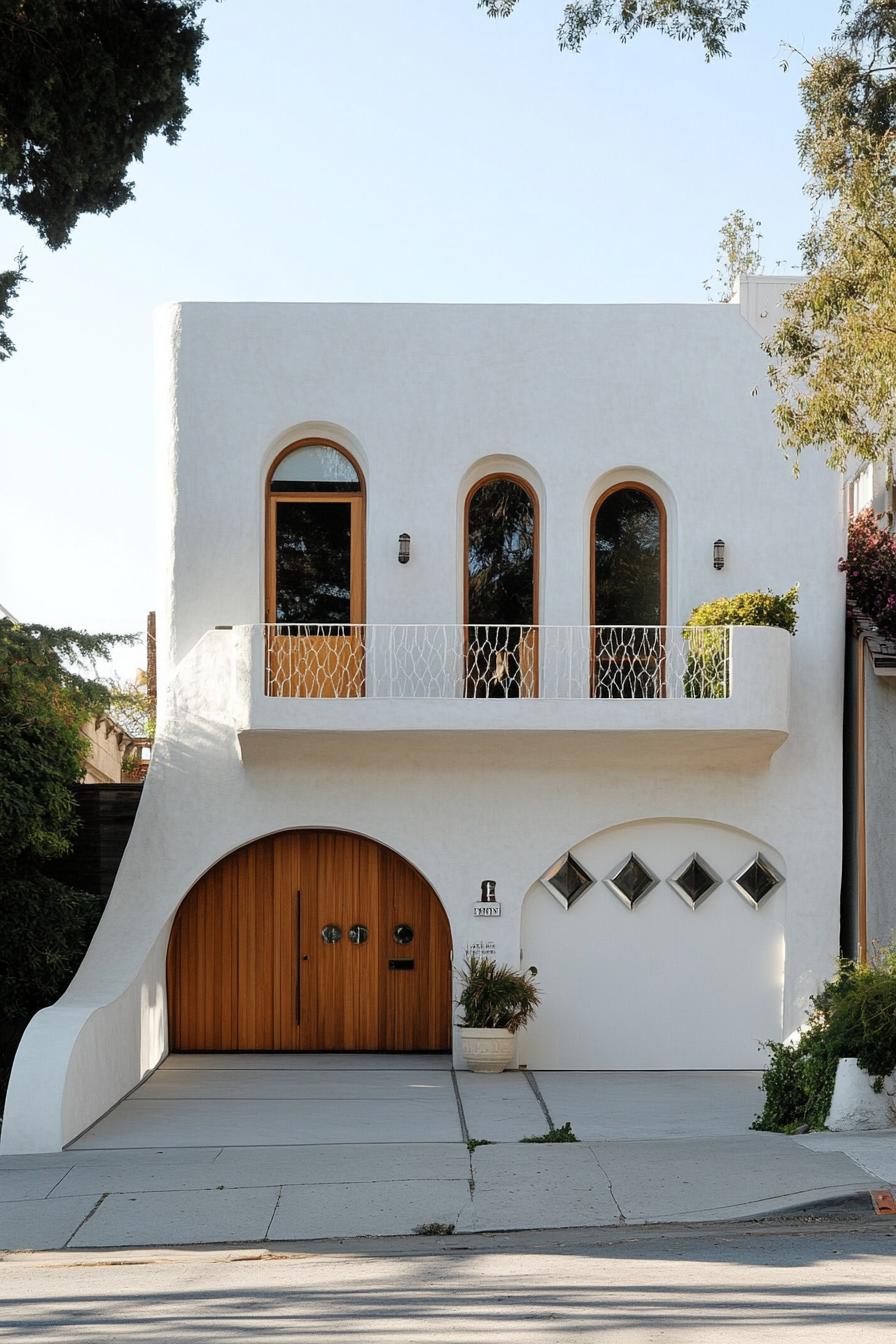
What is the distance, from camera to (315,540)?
1611cm

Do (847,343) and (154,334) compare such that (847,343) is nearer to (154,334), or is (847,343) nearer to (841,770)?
(841,770)

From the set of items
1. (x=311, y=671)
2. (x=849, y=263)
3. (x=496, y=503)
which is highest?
(x=849, y=263)

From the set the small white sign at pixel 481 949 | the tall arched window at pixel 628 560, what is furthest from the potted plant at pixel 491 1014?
the tall arched window at pixel 628 560

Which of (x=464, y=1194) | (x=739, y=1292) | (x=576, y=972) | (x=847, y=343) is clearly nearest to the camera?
(x=739, y=1292)

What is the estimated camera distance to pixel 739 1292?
695 centimetres

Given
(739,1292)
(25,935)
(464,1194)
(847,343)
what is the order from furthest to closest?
1. (25,935)
2. (847,343)
3. (464,1194)
4. (739,1292)

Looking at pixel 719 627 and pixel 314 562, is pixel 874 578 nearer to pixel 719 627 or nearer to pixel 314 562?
pixel 719 627

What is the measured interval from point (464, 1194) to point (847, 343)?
693 centimetres

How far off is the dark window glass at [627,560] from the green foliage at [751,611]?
848 millimetres

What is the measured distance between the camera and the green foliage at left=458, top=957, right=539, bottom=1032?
583 inches

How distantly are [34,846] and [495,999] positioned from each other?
15.2 ft

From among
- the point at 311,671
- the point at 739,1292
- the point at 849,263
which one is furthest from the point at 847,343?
the point at 739,1292

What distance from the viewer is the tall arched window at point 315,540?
1599 cm

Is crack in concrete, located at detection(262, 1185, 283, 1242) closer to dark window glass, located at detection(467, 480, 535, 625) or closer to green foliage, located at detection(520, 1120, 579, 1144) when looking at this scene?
green foliage, located at detection(520, 1120, 579, 1144)
